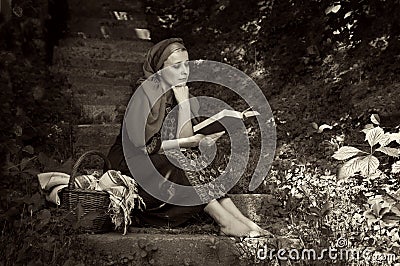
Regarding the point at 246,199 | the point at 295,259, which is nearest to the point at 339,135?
the point at 246,199

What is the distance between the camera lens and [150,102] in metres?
4.30

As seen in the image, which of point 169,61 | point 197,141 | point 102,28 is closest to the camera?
point 197,141

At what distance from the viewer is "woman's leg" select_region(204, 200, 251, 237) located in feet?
12.4

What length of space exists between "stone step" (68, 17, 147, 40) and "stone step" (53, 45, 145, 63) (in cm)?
38

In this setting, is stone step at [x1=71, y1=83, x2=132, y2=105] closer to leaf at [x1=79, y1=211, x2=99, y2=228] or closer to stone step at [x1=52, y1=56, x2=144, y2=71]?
stone step at [x1=52, y1=56, x2=144, y2=71]

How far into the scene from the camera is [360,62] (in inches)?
224

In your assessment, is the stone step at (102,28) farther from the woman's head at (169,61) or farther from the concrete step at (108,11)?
the woman's head at (169,61)

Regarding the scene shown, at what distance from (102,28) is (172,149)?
363 centimetres

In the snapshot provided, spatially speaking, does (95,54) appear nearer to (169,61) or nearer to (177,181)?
(169,61)

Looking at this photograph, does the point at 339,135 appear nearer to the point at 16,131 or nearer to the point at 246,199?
the point at 246,199

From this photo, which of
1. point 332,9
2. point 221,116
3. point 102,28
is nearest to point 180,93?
point 221,116

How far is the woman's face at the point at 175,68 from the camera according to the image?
4.38 m

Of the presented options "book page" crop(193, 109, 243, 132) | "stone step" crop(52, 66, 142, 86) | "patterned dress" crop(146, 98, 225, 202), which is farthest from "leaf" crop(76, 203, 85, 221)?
"stone step" crop(52, 66, 142, 86)

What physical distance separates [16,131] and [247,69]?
11.1 ft
